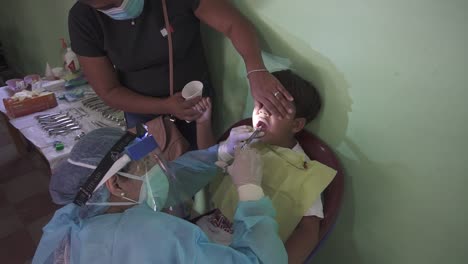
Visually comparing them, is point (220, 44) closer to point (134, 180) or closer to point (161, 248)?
point (134, 180)

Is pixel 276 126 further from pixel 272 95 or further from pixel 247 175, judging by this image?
pixel 247 175

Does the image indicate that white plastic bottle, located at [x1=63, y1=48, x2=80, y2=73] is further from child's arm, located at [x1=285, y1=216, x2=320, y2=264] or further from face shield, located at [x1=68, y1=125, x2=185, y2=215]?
child's arm, located at [x1=285, y1=216, x2=320, y2=264]

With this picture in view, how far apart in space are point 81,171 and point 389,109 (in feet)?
3.08

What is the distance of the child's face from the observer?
1.25m

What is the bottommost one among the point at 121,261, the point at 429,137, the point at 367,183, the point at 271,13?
the point at 121,261

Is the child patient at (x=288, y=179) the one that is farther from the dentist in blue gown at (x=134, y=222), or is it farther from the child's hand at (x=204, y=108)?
the dentist in blue gown at (x=134, y=222)

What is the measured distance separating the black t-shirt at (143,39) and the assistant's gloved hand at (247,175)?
55 centimetres

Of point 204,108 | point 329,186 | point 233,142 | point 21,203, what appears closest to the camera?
point 329,186

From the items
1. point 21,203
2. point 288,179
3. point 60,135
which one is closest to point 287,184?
point 288,179

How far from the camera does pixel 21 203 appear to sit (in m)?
2.56

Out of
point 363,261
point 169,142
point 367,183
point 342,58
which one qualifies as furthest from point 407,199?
point 169,142

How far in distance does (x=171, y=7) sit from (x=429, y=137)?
3.33ft

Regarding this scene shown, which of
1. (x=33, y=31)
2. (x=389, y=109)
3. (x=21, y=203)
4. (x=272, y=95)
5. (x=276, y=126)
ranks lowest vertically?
(x=21, y=203)

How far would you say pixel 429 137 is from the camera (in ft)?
3.29
